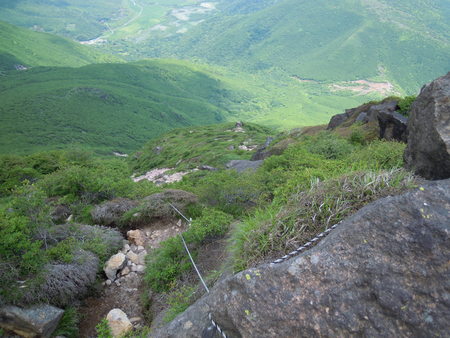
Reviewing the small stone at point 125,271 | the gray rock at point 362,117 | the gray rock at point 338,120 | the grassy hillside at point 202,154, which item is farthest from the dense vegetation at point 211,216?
the grassy hillside at point 202,154

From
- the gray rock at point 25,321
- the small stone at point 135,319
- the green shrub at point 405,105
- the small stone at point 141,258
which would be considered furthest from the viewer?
the green shrub at point 405,105

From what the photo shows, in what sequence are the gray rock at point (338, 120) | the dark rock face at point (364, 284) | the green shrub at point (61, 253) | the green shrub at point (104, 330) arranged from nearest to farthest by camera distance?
1. the dark rock face at point (364, 284)
2. the green shrub at point (104, 330)
3. the green shrub at point (61, 253)
4. the gray rock at point (338, 120)

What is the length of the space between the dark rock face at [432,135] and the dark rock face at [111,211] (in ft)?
→ 32.7

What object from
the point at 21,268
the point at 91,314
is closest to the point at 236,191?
the point at 91,314

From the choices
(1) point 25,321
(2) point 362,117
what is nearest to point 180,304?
(1) point 25,321

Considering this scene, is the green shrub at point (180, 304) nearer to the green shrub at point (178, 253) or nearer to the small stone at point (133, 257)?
→ the green shrub at point (178, 253)

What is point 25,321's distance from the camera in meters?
6.99

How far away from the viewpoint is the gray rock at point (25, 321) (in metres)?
6.95

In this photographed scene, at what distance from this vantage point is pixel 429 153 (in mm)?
5613

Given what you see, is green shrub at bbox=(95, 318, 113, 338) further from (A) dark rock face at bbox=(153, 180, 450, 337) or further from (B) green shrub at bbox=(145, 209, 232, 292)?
(A) dark rock face at bbox=(153, 180, 450, 337)

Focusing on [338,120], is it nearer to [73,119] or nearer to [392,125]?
[392,125]

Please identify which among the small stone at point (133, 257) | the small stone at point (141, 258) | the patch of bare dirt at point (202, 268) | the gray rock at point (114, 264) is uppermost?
the patch of bare dirt at point (202, 268)

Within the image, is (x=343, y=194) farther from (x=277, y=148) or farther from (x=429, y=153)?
(x=277, y=148)

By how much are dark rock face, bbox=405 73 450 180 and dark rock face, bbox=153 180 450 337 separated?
1.35 meters
